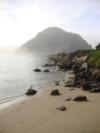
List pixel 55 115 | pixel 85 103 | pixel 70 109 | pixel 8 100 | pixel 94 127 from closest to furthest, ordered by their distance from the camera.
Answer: pixel 94 127 < pixel 55 115 < pixel 70 109 < pixel 85 103 < pixel 8 100

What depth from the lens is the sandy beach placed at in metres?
20.6

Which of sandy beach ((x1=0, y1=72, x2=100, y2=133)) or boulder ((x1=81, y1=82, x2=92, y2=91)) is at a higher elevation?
boulder ((x1=81, y1=82, x2=92, y2=91))

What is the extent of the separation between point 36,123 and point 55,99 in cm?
972

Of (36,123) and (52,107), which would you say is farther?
(52,107)

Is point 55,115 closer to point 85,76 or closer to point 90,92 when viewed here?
point 90,92

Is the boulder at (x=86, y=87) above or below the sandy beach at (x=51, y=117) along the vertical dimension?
above

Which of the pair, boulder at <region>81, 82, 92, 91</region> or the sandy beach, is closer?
the sandy beach

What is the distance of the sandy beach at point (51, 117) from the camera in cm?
2059

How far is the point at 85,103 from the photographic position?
28.2 metres

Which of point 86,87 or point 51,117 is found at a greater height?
point 86,87

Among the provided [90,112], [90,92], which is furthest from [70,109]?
[90,92]

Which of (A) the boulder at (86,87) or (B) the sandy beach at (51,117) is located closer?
(B) the sandy beach at (51,117)

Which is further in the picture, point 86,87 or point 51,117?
point 86,87

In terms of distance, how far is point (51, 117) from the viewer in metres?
23.6
